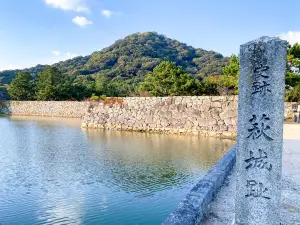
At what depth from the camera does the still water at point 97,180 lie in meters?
3.61

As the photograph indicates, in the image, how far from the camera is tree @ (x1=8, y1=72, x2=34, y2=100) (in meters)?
27.4

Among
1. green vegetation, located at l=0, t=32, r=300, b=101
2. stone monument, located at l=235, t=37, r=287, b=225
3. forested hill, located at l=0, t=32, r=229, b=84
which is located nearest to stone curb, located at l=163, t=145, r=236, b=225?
stone monument, located at l=235, t=37, r=287, b=225

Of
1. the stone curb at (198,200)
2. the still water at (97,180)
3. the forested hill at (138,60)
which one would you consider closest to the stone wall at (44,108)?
the still water at (97,180)

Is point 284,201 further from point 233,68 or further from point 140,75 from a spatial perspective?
point 140,75

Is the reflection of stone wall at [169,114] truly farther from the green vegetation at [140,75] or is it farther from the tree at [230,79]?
the tree at [230,79]

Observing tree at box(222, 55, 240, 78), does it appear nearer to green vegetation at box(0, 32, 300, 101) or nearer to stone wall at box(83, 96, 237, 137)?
green vegetation at box(0, 32, 300, 101)

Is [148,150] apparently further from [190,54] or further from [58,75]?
[190,54]

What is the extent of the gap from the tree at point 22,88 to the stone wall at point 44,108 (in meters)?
1.29

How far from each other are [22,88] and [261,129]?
2905 cm

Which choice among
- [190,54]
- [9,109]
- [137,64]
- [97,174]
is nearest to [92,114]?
[97,174]

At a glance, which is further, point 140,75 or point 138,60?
point 138,60

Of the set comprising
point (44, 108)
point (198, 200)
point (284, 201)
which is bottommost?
point (284, 201)

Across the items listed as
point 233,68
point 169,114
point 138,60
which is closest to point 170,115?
point 169,114

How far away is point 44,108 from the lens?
2442 centimetres
